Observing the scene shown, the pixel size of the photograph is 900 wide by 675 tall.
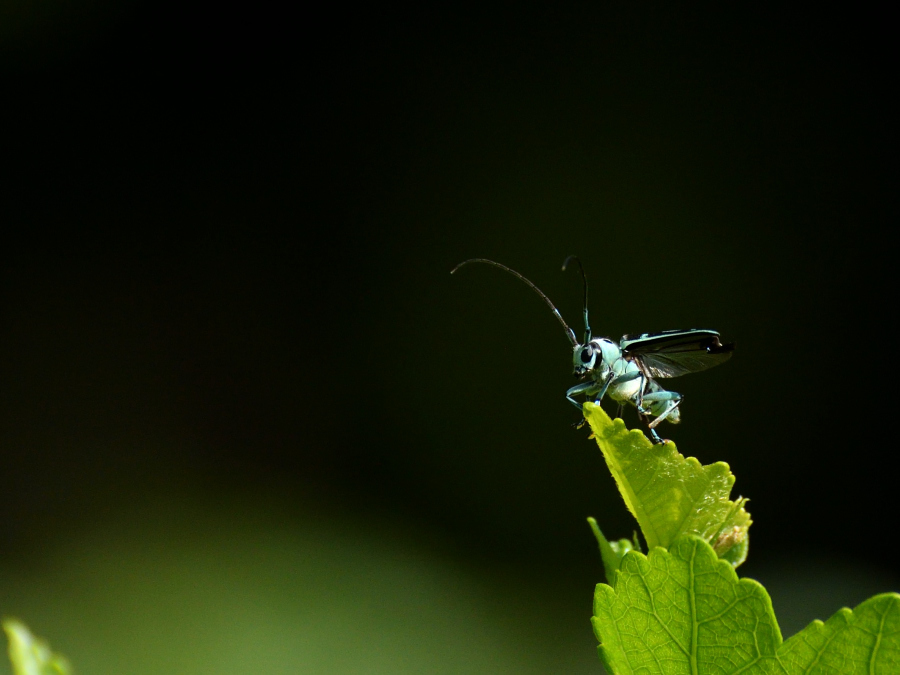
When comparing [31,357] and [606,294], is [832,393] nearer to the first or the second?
[606,294]

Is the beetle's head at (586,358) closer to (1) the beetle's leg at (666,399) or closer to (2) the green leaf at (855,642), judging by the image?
(1) the beetle's leg at (666,399)

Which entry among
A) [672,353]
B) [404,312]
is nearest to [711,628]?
[672,353]

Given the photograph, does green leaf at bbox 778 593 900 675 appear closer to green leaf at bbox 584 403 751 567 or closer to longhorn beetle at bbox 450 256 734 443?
green leaf at bbox 584 403 751 567

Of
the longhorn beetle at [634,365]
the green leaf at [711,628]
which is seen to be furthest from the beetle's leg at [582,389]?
the green leaf at [711,628]

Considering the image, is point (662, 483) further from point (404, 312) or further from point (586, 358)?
point (404, 312)

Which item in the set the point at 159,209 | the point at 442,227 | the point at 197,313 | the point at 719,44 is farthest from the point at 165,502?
the point at 719,44

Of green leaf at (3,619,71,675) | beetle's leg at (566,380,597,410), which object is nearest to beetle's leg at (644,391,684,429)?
beetle's leg at (566,380,597,410)
